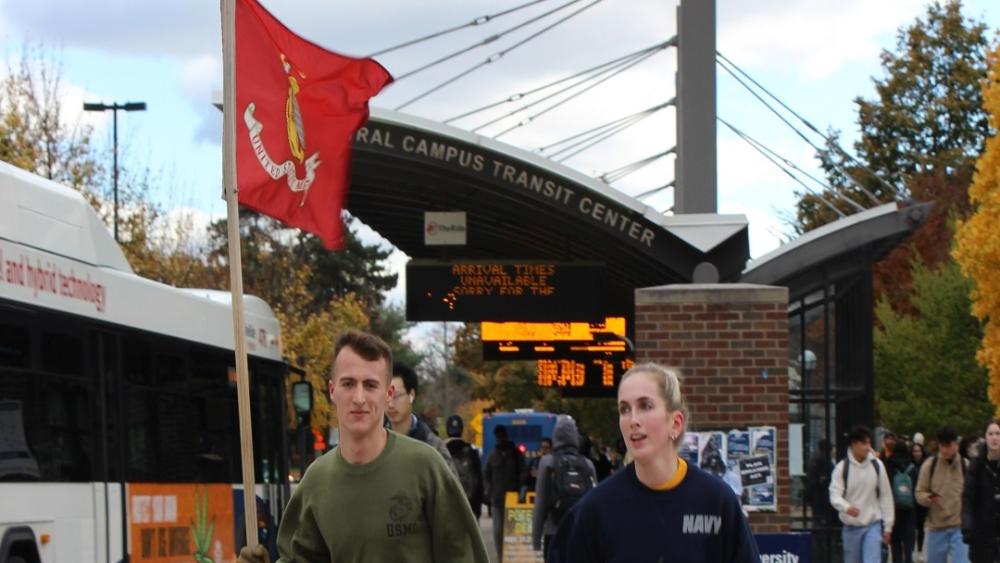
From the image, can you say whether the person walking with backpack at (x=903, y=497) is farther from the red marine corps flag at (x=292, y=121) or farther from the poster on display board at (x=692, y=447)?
the red marine corps flag at (x=292, y=121)

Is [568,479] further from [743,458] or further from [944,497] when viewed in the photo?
[944,497]

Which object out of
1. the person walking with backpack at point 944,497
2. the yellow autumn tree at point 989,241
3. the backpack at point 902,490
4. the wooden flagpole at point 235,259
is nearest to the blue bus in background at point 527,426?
the yellow autumn tree at point 989,241

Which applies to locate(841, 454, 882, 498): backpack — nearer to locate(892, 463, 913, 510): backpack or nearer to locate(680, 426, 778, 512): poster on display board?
locate(680, 426, 778, 512): poster on display board

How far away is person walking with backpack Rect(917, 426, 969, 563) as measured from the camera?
1850 centimetres

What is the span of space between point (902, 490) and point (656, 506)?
53.9 feet

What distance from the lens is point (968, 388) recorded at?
171ft

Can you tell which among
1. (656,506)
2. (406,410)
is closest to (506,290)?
(406,410)

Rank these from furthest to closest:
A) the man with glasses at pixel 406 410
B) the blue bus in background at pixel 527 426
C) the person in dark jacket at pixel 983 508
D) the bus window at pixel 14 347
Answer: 1. the blue bus in background at pixel 527 426
2. the person in dark jacket at pixel 983 508
3. the bus window at pixel 14 347
4. the man with glasses at pixel 406 410

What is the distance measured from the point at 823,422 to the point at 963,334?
3487 cm

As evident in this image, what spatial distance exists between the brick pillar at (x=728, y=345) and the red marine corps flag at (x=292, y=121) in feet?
18.7

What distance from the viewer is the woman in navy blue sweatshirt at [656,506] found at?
5.48 meters

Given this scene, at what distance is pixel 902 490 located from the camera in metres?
21.3

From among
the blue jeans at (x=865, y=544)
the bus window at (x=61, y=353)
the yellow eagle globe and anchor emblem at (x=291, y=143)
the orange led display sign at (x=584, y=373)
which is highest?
the yellow eagle globe and anchor emblem at (x=291, y=143)


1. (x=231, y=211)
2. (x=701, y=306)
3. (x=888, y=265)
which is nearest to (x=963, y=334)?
(x=888, y=265)
